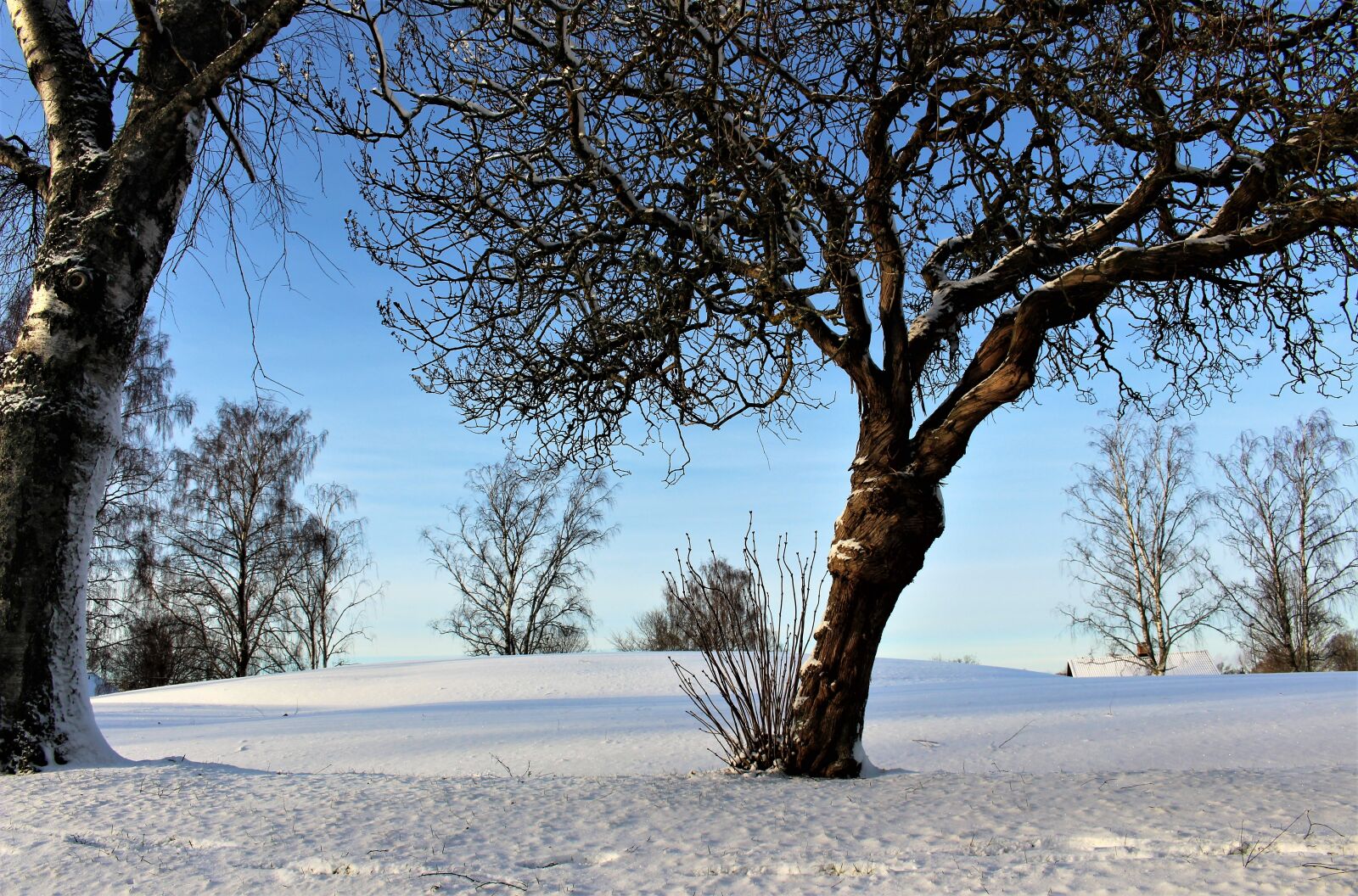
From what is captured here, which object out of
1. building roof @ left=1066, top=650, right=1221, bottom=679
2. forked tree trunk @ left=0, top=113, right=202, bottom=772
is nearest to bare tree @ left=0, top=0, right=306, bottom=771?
forked tree trunk @ left=0, top=113, right=202, bottom=772

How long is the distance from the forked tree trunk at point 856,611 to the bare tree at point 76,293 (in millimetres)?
3849

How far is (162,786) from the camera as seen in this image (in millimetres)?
3660

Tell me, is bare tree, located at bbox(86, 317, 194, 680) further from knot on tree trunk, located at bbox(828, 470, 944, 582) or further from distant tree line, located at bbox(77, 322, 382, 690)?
knot on tree trunk, located at bbox(828, 470, 944, 582)

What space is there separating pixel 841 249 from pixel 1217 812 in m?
2.79

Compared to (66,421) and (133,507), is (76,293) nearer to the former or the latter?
(66,421)

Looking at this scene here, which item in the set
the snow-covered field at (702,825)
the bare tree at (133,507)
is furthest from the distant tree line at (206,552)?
the snow-covered field at (702,825)

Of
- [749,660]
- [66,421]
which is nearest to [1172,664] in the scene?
[749,660]

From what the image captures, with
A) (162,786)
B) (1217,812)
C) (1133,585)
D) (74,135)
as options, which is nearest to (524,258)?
(74,135)

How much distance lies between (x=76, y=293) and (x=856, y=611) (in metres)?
4.63

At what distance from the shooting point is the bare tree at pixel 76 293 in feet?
14.3

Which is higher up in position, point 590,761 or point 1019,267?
point 1019,267

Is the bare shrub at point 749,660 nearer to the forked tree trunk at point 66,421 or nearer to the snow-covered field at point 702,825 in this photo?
the snow-covered field at point 702,825

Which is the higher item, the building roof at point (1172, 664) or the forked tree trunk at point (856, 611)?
the forked tree trunk at point (856, 611)

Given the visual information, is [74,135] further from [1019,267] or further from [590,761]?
[1019,267]
